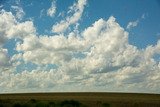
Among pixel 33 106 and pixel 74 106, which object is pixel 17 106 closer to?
pixel 33 106

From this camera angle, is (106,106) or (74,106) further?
(106,106)

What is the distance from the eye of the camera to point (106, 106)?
49.0 metres

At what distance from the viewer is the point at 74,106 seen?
4422 cm

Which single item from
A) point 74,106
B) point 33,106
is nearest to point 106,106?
point 74,106

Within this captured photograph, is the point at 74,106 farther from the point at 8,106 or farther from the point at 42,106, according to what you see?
the point at 8,106

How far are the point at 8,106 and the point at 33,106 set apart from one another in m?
3.27

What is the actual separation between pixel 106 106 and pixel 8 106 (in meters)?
11.7

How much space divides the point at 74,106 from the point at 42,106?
3.45m

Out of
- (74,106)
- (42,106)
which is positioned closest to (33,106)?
(42,106)

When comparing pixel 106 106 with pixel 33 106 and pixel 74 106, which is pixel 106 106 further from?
pixel 33 106

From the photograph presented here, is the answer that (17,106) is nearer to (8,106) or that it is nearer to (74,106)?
(8,106)

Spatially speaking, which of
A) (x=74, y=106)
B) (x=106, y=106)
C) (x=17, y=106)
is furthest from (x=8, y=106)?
(x=106, y=106)

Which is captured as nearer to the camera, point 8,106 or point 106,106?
point 8,106

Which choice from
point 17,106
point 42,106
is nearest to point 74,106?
point 42,106
